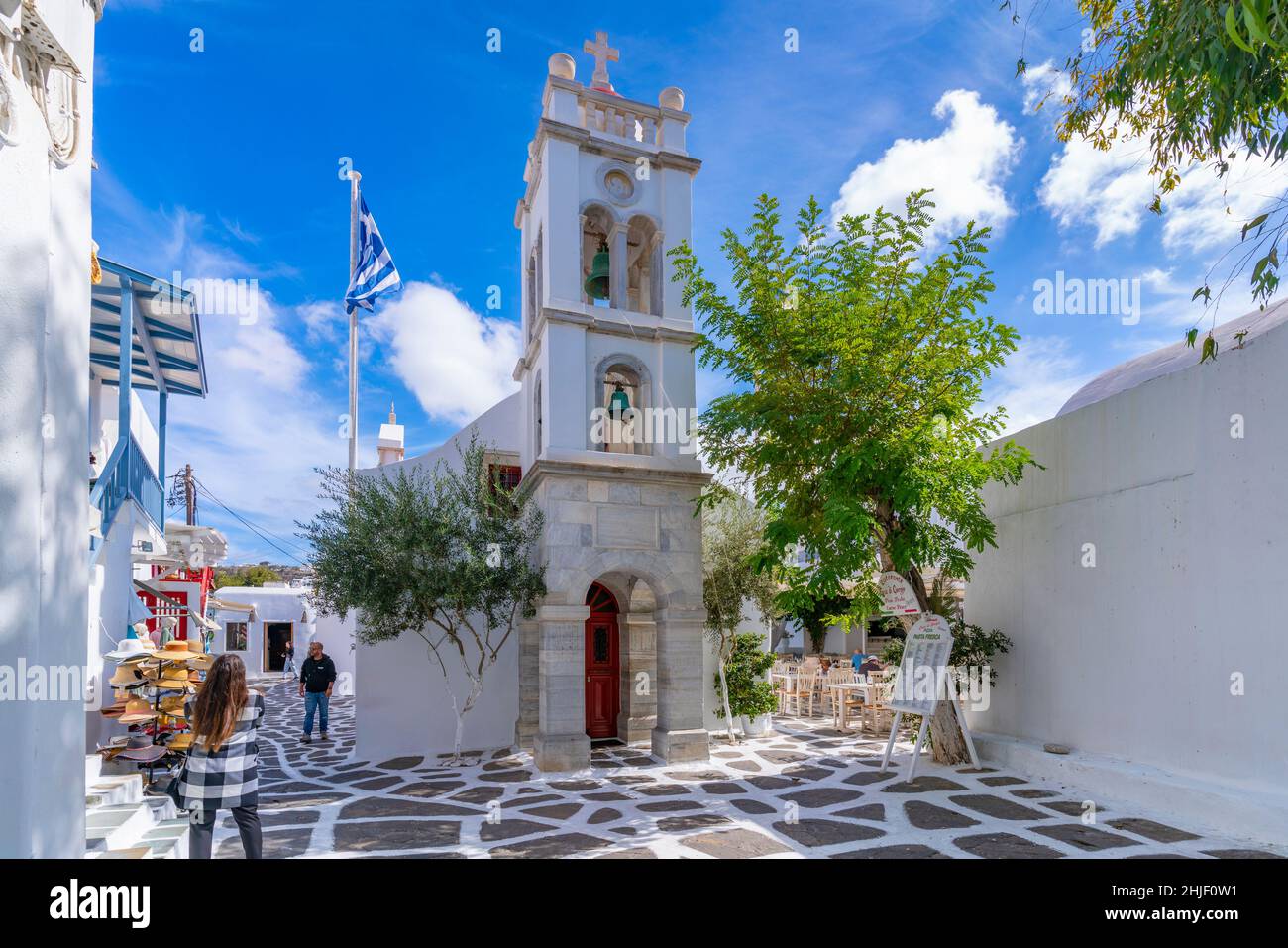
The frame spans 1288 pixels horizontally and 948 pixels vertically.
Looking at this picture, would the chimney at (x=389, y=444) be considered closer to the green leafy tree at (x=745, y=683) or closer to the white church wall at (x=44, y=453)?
the green leafy tree at (x=745, y=683)

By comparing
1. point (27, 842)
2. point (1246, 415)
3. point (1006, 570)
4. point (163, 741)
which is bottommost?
point (163, 741)

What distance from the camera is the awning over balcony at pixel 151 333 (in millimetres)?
11414

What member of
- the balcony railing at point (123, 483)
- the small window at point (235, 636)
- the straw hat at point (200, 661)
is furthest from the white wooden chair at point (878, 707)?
the small window at point (235, 636)

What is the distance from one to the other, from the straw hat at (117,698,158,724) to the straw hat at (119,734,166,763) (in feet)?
1.11

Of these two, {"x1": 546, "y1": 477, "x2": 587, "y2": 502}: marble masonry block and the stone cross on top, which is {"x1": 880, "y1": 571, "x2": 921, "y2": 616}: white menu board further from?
the stone cross on top

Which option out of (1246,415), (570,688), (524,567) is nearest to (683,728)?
(570,688)

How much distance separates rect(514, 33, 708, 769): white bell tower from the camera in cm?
1101

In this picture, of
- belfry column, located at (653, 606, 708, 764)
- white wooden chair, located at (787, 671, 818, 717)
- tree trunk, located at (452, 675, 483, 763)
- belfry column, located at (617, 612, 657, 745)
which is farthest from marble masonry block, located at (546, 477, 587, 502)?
white wooden chair, located at (787, 671, 818, 717)

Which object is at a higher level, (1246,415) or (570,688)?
(1246,415)

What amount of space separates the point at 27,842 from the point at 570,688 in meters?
7.50

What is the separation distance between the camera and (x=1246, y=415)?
24.1 feet

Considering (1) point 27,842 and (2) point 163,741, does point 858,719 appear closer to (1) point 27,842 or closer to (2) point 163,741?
(2) point 163,741

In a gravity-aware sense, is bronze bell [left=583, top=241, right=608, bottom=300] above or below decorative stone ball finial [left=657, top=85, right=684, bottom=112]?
below
